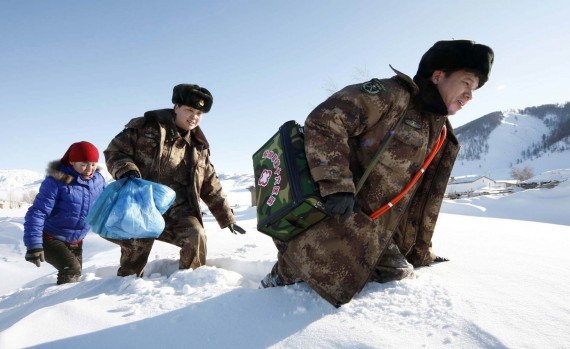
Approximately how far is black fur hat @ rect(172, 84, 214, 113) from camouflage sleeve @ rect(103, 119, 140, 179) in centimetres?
47

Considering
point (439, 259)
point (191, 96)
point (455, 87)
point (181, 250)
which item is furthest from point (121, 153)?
point (439, 259)

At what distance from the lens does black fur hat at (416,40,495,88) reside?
196cm

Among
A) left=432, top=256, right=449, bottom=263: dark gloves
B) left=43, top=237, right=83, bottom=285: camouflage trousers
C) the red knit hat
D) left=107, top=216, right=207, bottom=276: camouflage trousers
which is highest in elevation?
the red knit hat

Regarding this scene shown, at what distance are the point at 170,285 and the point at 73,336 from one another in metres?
0.66

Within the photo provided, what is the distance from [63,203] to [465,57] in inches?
140

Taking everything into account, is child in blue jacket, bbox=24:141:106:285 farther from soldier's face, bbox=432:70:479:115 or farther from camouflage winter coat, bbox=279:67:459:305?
soldier's face, bbox=432:70:479:115

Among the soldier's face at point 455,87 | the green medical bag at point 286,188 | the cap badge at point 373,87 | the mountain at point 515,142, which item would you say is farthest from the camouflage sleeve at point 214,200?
the mountain at point 515,142

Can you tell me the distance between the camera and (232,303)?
172 centimetres

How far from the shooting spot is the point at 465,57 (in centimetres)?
196

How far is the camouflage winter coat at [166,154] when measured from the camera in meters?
2.93

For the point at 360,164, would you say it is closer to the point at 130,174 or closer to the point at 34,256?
the point at 130,174

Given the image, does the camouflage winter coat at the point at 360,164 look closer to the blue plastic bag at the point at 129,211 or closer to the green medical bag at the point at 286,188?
the green medical bag at the point at 286,188

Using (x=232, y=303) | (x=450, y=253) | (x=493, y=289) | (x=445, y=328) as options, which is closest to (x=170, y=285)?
(x=232, y=303)

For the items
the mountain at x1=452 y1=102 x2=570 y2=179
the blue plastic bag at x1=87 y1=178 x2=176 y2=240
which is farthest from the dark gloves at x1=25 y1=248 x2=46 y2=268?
the mountain at x1=452 y1=102 x2=570 y2=179
